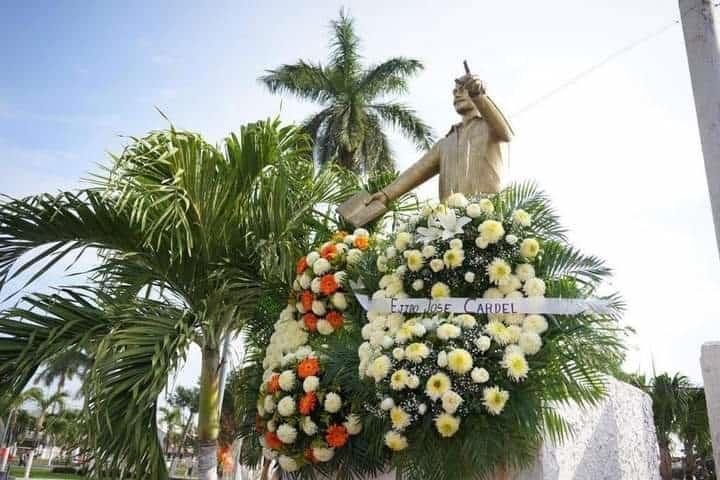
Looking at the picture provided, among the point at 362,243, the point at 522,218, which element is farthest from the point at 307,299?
the point at 522,218

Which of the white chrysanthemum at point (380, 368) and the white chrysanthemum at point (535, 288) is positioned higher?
the white chrysanthemum at point (535, 288)

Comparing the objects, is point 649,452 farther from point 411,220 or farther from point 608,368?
point 411,220

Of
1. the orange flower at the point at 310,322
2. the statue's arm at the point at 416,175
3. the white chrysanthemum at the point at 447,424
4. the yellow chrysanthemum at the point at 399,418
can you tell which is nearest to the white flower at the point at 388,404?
the yellow chrysanthemum at the point at 399,418

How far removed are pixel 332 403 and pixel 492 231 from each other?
49.5 inches

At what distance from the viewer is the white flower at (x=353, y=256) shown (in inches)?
160

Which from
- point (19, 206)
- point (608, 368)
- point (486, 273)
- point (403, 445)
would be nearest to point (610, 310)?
point (608, 368)

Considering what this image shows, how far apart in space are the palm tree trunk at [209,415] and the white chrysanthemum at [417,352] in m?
2.13

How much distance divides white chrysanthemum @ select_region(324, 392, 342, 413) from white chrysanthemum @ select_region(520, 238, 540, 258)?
1266mm

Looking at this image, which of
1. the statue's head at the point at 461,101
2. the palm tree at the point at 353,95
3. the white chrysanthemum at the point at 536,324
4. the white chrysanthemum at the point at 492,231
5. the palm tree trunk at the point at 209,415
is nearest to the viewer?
the white chrysanthemum at the point at 536,324

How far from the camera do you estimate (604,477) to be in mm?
3727

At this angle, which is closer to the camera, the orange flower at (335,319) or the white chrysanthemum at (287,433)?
the white chrysanthemum at (287,433)

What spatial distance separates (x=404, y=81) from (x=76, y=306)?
1537 cm

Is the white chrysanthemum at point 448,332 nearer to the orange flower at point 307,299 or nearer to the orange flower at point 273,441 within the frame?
the orange flower at point 273,441

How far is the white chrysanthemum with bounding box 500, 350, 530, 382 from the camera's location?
2834 mm
